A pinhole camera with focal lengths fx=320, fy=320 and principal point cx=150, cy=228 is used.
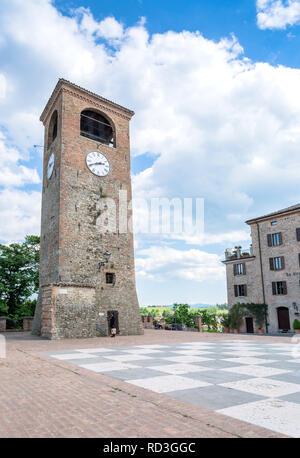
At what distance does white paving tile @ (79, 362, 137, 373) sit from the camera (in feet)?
23.9

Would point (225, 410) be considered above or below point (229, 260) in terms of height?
below

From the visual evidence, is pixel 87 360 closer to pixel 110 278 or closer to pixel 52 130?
pixel 110 278

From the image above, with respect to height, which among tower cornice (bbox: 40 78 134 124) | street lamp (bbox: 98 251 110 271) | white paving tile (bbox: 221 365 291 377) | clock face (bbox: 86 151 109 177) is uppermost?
tower cornice (bbox: 40 78 134 124)

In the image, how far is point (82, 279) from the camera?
787 inches

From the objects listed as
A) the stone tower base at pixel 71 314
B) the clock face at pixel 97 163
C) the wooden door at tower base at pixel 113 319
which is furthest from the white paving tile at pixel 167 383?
the clock face at pixel 97 163

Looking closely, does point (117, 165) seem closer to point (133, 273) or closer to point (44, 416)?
point (133, 273)

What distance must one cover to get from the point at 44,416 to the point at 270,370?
5042 mm

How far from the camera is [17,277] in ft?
95.8

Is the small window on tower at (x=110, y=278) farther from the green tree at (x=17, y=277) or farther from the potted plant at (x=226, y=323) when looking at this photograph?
the potted plant at (x=226, y=323)

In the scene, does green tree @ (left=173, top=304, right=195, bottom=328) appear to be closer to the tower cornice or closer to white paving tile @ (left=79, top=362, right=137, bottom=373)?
the tower cornice

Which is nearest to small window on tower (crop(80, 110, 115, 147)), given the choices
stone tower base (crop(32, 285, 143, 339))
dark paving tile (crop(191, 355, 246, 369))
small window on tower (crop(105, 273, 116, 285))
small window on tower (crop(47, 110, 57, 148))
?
small window on tower (crop(47, 110, 57, 148))

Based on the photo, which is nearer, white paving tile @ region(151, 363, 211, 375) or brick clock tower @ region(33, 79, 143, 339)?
white paving tile @ region(151, 363, 211, 375)

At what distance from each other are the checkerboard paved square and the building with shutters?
23.0m

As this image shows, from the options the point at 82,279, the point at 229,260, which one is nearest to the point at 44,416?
the point at 82,279
